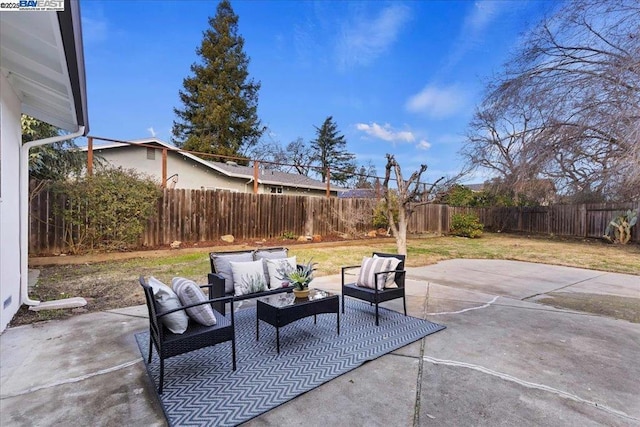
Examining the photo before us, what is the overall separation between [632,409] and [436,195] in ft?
20.9

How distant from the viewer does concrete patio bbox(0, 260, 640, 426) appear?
217 cm

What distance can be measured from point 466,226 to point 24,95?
15902mm

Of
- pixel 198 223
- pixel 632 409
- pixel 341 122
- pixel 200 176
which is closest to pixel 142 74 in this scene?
pixel 200 176

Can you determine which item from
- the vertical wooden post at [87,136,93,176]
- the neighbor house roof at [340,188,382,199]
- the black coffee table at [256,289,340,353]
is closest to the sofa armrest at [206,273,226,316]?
the black coffee table at [256,289,340,353]

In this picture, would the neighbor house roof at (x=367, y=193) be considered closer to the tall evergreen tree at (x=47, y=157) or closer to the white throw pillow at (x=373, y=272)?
the white throw pillow at (x=373, y=272)

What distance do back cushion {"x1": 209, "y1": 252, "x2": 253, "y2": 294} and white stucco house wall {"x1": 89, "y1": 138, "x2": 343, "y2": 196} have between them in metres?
8.54

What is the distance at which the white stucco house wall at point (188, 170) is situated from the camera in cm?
1310

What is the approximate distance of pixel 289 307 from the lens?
10.5ft

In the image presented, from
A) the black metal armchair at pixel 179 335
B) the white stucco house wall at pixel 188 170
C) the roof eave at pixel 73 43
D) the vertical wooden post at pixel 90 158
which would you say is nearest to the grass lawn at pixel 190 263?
the vertical wooden post at pixel 90 158

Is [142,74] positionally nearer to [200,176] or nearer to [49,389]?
[200,176]

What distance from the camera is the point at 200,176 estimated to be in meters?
14.7

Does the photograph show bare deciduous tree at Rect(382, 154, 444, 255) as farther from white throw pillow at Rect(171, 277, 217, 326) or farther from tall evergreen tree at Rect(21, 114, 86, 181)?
tall evergreen tree at Rect(21, 114, 86, 181)

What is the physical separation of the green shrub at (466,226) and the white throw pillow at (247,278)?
44.6ft

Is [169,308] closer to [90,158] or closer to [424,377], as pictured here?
[424,377]
